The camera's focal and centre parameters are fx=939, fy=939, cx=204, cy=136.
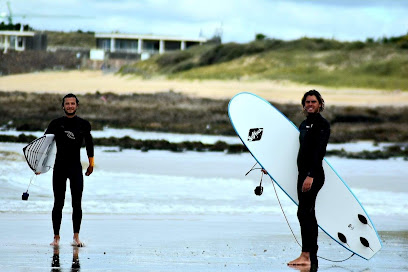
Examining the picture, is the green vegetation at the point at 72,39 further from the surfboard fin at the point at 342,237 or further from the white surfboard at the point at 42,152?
the surfboard fin at the point at 342,237

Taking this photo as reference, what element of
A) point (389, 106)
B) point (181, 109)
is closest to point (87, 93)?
point (181, 109)

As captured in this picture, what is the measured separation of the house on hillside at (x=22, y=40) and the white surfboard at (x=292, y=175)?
71.8m

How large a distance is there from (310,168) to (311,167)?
0.02 m

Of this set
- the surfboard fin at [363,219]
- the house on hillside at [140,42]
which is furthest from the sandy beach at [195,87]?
the surfboard fin at [363,219]

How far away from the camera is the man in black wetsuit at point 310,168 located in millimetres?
7004

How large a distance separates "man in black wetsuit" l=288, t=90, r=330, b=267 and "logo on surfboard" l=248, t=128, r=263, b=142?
2.60ft

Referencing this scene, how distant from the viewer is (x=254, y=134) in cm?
795

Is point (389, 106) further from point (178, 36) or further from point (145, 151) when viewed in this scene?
point (178, 36)

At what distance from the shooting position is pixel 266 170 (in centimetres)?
767

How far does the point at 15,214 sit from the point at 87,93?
4680 centimetres

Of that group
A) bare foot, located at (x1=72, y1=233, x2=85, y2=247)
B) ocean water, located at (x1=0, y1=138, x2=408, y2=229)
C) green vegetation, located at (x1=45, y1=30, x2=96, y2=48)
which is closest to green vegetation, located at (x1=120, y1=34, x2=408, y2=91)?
green vegetation, located at (x1=45, y1=30, x2=96, y2=48)

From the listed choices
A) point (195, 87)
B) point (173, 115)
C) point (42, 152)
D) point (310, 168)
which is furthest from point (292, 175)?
point (195, 87)

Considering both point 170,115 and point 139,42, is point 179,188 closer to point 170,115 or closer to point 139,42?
point 170,115

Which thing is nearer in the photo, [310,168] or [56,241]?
[310,168]
